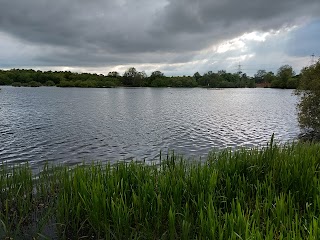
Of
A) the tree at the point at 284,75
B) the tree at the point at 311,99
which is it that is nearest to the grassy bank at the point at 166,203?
the tree at the point at 311,99

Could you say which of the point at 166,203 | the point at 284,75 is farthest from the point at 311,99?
the point at 284,75

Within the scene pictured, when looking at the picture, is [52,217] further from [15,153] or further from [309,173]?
[15,153]

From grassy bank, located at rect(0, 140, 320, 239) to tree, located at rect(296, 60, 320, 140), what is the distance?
17433 mm

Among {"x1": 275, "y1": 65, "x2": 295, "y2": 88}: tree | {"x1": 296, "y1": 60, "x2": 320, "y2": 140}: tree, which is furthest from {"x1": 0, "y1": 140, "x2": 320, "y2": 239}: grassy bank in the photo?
{"x1": 275, "y1": 65, "x2": 295, "y2": 88}: tree

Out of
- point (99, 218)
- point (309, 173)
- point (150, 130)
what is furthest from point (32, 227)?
point (150, 130)

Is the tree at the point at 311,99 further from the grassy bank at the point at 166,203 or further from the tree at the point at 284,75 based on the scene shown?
the tree at the point at 284,75

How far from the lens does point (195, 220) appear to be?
248 inches

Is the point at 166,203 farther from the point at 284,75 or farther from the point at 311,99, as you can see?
the point at 284,75

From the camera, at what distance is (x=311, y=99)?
78.0 ft

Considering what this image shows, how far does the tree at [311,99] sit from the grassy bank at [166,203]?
57.2 feet

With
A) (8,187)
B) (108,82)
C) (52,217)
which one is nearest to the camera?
(52,217)

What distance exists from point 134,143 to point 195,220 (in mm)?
14951

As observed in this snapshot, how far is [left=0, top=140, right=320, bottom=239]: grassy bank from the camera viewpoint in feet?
17.6

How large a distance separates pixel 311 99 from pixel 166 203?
22336 millimetres
